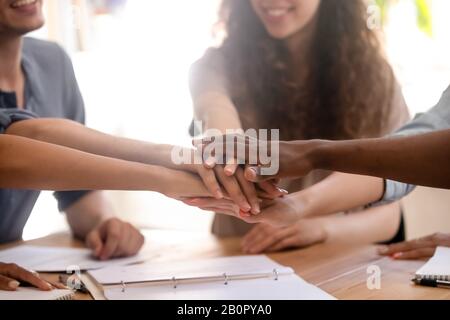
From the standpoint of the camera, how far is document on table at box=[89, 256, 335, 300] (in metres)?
0.76

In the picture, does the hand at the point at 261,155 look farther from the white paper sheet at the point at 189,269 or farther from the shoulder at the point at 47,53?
the shoulder at the point at 47,53

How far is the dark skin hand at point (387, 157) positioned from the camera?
72 cm

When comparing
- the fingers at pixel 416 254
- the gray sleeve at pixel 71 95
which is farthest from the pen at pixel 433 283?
the gray sleeve at pixel 71 95

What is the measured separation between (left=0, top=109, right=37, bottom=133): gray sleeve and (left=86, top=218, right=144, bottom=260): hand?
8.5 inches

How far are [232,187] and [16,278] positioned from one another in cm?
30

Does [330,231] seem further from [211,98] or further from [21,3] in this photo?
[21,3]

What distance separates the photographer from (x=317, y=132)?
3.53 feet

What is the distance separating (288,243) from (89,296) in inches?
14.0

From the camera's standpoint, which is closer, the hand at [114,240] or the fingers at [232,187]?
the fingers at [232,187]

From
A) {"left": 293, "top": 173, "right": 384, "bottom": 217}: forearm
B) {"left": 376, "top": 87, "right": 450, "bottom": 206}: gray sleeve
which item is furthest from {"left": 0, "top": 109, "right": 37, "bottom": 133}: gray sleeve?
{"left": 376, "top": 87, "right": 450, "bottom": 206}: gray sleeve

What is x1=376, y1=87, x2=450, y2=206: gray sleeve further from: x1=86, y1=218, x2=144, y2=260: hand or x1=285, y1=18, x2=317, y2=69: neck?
x1=86, y1=218, x2=144, y2=260: hand

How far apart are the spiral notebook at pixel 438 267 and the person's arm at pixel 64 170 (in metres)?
0.36

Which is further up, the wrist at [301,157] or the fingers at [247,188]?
the wrist at [301,157]

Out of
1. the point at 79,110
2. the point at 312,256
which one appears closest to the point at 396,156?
the point at 312,256
